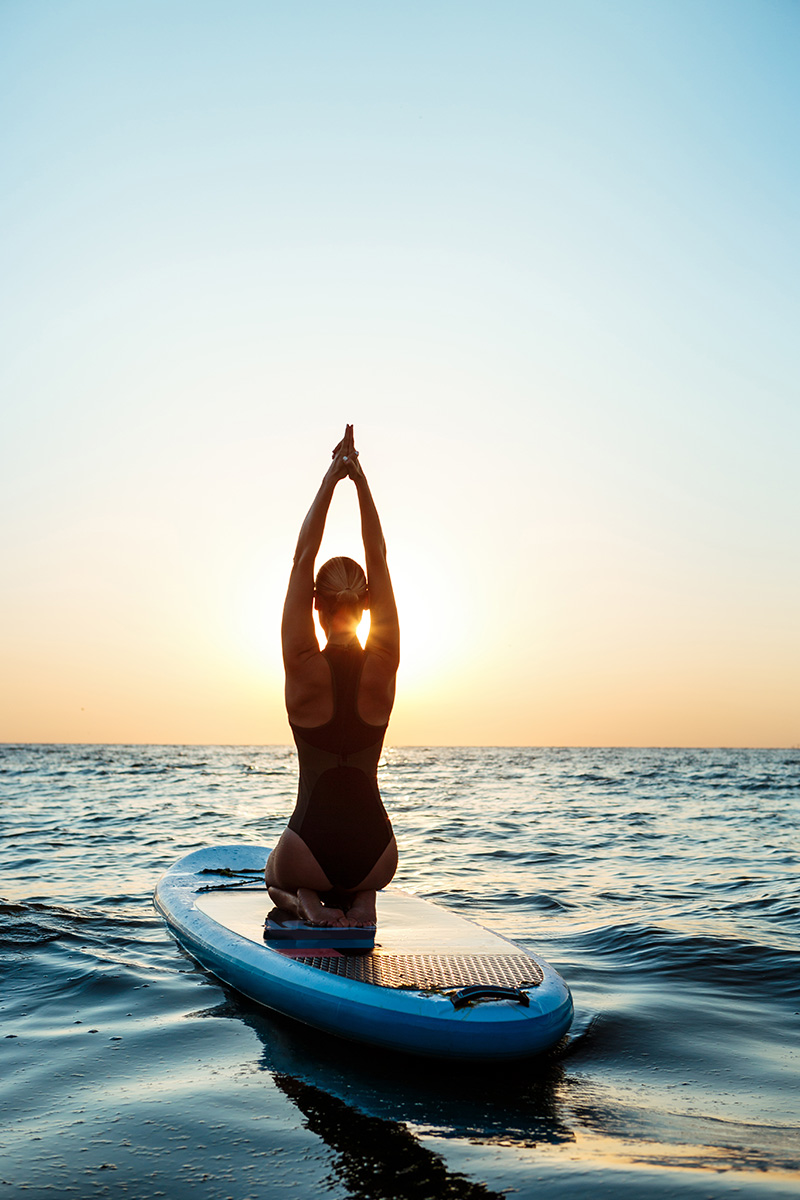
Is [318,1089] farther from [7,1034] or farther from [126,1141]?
[7,1034]

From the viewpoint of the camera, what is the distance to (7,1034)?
Result: 13.0 ft

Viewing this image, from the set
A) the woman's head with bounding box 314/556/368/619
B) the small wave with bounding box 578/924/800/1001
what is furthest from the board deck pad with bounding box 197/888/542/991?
the woman's head with bounding box 314/556/368/619

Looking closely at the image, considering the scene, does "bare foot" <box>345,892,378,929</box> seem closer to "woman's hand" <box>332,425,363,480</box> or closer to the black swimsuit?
the black swimsuit

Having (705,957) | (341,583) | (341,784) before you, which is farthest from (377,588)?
(705,957)

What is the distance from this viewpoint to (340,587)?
4492 millimetres

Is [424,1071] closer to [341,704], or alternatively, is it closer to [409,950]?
[409,950]

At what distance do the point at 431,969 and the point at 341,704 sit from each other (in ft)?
4.35

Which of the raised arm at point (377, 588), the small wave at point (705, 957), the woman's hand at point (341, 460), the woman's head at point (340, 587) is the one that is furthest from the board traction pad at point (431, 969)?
the woman's hand at point (341, 460)

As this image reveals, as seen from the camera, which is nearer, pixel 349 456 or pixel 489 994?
pixel 489 994

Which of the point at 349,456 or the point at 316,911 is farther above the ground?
the point at 349,456

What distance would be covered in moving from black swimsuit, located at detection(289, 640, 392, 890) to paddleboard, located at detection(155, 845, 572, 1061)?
0.45 metres

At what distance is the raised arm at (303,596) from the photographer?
4320mm

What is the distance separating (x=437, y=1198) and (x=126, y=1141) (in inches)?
42.7

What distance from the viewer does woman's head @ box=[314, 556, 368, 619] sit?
4.48 meters
